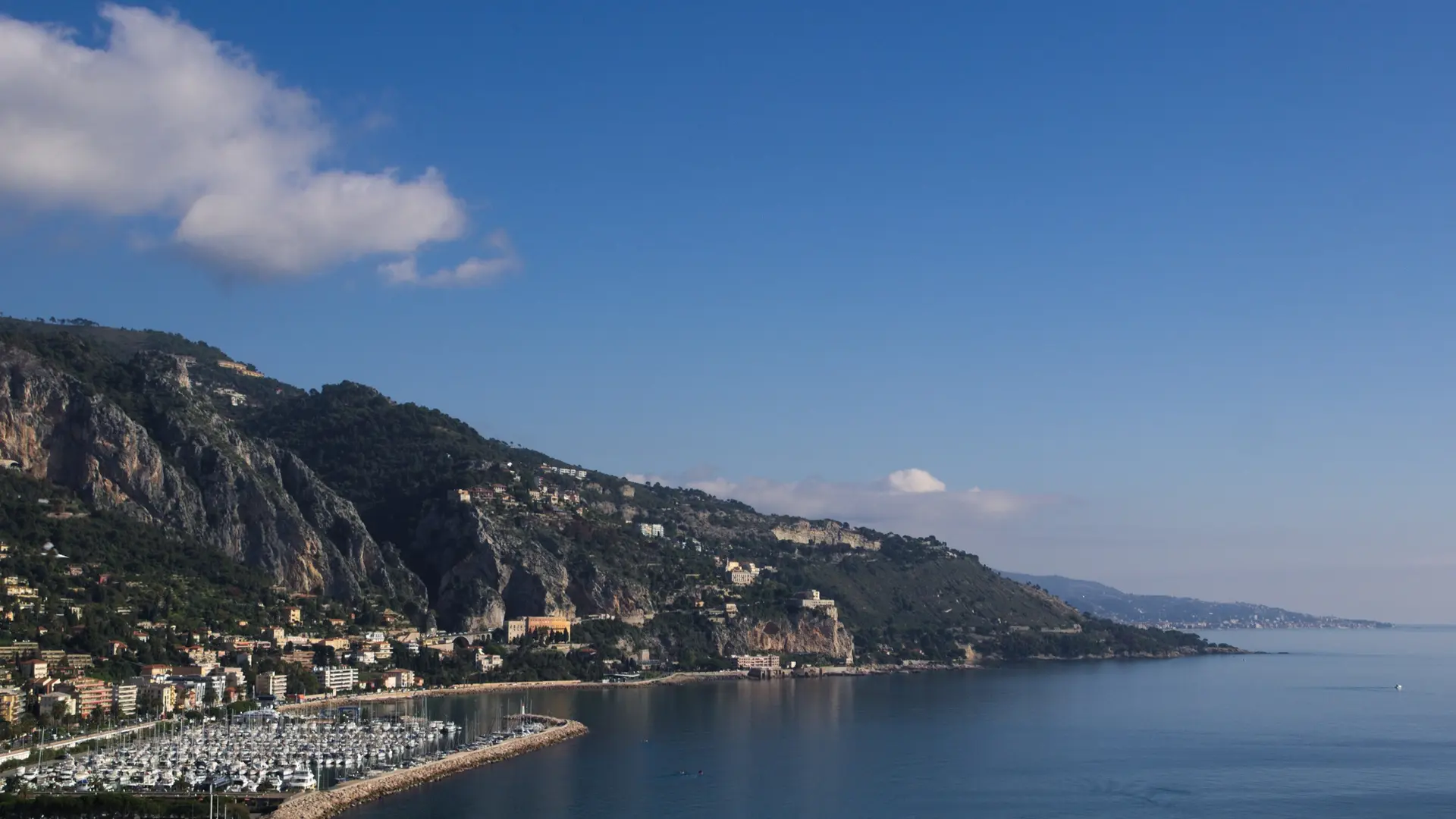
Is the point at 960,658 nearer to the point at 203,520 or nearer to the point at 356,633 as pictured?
the point at 356,633

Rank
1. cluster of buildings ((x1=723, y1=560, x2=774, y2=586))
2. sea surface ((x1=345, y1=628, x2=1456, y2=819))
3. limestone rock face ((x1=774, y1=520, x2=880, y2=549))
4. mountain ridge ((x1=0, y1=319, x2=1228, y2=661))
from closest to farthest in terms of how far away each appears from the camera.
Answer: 1. sea surface ((x1=345, y1=628, x2=1456, y2=819))
2. mountain ridge ((x1=0, y1=319, x2=1228, y2=661))
3. cluster of buildings ((x1=723, y1=560, x2=774, y2=586))
4. limestone rock face ((x1=774, y1=520, x2=880, y2=549))

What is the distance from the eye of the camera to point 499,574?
9656 cm

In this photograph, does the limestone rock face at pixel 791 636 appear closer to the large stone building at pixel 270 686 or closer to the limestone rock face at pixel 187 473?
the limestone rock face at pixel 187 473

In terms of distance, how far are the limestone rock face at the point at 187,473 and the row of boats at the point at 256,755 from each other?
29.1 metres

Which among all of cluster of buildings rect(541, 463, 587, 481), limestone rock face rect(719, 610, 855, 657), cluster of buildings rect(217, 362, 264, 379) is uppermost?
cluster of buildings rect(217, 362, 264, 379)

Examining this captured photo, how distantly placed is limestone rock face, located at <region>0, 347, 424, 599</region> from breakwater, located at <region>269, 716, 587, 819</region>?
35.8 metres

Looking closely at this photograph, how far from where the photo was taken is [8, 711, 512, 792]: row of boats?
1704 inches

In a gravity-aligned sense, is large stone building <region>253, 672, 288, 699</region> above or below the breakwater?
above

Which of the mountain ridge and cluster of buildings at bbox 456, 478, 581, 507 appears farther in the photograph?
cluster of buildings at bbox 456, 478, 581, 507

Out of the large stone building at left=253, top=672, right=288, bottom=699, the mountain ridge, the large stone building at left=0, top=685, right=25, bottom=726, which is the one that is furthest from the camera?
the mountain ridge

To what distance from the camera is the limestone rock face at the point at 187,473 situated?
8300 cm

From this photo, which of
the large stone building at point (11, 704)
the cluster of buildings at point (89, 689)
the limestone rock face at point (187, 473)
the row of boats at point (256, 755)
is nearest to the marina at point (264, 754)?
the row of boats at point (256, 755)

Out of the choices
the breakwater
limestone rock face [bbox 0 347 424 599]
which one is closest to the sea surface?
the breakwater

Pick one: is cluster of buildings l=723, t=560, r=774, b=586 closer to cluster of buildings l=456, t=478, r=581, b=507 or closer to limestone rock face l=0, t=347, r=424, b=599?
cluster of buildings l=456, t=478, r=581, b=507
